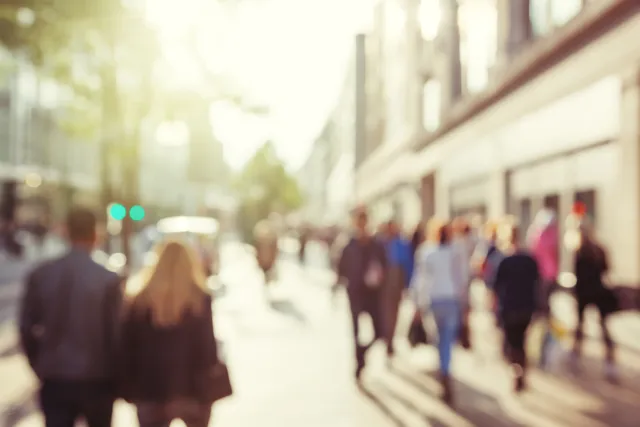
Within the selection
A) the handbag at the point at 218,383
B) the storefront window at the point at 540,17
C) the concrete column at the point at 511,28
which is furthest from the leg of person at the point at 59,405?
the concrete column at the point at 511,28

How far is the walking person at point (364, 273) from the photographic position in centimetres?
1105

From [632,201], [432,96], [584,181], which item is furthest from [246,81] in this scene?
[432,96]

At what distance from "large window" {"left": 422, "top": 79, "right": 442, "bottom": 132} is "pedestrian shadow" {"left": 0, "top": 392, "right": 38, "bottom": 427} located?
25203 mm

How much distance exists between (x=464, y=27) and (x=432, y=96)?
23.1 ft

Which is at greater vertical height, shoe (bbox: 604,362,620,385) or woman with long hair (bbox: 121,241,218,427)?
woman with long hair (bbox: 121,241,218,427)

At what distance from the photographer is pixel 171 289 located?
4.88 metres

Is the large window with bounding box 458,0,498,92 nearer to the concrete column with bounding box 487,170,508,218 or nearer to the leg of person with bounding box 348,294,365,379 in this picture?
the concrete column with bounding box 487,170,508,218

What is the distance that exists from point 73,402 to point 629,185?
12889 mm

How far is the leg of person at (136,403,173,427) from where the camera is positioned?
16.2 feet

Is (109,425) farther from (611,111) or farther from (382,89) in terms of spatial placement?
(382,89)

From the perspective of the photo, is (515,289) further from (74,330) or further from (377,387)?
(74,330)

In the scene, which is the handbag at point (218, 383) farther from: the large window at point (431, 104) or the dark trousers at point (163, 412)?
the large window at point (431, 104)

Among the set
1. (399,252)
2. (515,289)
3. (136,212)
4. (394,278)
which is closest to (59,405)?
(515,289)

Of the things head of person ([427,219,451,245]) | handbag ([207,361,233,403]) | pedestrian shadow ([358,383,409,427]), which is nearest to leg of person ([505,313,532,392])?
head of person ([427,219,451,245])
